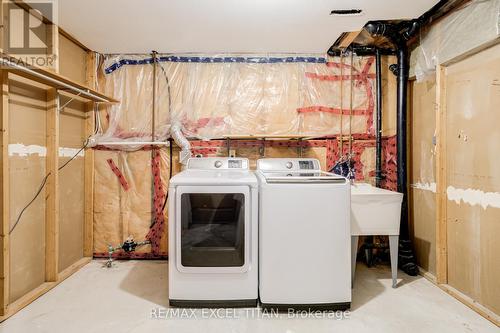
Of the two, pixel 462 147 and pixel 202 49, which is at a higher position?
pixel 202 49

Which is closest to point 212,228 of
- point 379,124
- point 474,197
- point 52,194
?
point 52,194

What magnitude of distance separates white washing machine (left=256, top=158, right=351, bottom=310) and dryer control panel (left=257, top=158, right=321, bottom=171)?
0.81 meters

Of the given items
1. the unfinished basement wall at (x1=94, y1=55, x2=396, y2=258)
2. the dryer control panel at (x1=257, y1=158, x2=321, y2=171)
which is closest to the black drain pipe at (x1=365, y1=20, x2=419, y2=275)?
the unfinished basement wall at (x1=94, y1=55, x2=396, y2=258)

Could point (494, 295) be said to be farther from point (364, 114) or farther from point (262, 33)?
point (262, 33)

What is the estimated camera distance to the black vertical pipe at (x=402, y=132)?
2.90 metres

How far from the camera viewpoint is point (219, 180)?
2.12 metres

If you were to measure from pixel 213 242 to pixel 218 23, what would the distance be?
1874mm

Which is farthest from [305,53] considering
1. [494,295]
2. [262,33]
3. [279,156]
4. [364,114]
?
[494,295]

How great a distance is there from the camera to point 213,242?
2.16 meters

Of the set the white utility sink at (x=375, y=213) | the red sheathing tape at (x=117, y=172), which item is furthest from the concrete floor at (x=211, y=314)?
the red sheathing tape at (x=117, y=172)

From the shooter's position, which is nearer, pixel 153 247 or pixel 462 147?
pixel 462 147

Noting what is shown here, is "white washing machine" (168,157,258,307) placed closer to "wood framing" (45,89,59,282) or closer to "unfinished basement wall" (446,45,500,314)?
"wood framing" (45,89,59,282)

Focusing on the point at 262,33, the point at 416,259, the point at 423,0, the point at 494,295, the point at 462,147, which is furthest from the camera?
the point at 416,259

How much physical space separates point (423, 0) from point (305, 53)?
1225mm
